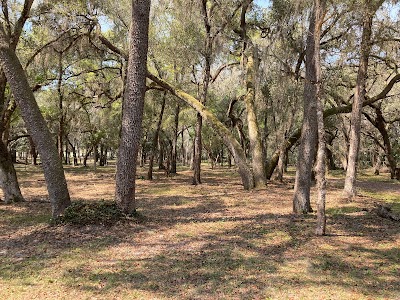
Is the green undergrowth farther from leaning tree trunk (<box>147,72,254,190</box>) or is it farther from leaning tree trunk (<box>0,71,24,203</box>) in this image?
leaning tree trunk (<box>147,72,254,190</box>)

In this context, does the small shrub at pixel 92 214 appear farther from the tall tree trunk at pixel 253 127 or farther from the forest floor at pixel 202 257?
the tall tree trunk at pixel 253 127

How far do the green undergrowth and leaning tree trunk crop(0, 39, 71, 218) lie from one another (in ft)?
0.84

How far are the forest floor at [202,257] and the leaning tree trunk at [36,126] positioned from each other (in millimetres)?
818

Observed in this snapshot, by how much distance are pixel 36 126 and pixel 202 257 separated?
191 inches

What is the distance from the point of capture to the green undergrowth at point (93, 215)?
7.48 meters

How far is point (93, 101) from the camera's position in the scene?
80.9 ft

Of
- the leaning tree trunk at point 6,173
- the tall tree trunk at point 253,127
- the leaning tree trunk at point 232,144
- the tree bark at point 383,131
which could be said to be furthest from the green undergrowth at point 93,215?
the tree bark at point 383,131

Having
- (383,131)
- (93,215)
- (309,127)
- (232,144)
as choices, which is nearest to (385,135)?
(383,131)

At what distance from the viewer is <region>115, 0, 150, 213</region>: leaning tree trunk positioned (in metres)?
7.63

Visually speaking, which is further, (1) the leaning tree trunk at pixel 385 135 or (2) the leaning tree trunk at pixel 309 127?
(1) the leaning tree trunk at pixel 385 135

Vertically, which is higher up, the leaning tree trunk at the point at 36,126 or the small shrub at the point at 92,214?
the leaning tree trunk at the point at 36,126

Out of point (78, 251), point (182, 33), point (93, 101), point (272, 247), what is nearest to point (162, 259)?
point (78, 251)

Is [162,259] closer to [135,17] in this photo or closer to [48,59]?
[135,17]

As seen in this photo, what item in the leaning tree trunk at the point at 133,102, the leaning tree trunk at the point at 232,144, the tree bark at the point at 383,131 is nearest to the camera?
the leaning tree trunk at the point at 133,102
